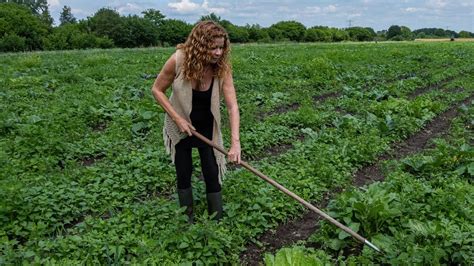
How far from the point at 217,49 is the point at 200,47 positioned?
0.16 m

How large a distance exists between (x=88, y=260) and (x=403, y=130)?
6.19 m

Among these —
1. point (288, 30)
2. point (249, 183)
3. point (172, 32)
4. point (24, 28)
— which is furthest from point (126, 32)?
point (249, 183)

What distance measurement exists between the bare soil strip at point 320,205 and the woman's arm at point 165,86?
1.33 m

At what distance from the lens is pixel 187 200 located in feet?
15.5

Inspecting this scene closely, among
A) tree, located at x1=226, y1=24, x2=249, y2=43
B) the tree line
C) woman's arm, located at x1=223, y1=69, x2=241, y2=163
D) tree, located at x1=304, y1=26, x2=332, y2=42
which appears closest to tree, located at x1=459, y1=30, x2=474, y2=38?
the tree line

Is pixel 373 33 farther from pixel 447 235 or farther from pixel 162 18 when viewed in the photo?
pixel 447 235

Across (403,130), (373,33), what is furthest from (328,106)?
(373,33)

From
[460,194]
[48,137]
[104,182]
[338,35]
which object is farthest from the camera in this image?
[338,35]

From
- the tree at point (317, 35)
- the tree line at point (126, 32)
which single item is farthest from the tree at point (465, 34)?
the tree at point (317, 35)

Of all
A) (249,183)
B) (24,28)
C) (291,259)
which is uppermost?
(24,28)

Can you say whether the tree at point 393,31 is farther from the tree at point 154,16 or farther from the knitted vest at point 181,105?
the knitted vest at point 181,105

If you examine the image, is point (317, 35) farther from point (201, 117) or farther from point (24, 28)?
point (201, 117)

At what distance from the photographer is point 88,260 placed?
368 centimetres

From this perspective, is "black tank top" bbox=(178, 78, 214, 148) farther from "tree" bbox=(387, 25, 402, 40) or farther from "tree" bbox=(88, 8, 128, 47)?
"tree" bbox=(387, 25, 402, 40)
